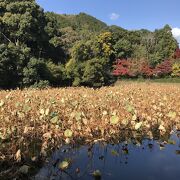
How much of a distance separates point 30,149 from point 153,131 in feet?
15.2

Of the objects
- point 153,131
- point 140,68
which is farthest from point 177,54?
point 153,131

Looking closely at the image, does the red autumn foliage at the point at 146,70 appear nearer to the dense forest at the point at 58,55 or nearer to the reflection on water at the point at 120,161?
the dense forest at the point at 58,55

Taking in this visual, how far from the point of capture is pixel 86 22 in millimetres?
84938

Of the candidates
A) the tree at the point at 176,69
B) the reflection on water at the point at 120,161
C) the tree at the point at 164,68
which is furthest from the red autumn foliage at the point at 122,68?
the reflection on water at the point at 120,161

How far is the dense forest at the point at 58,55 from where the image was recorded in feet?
104

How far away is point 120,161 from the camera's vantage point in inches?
332

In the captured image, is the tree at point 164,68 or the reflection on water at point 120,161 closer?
the reflection on water at point 120,161

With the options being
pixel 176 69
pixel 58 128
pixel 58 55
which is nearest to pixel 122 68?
pixel 176 69

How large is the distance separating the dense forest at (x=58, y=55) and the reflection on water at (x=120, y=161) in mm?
21795

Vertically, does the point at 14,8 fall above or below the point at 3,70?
above

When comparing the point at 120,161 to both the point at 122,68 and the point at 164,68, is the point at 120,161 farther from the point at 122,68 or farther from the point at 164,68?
the point at 164,68

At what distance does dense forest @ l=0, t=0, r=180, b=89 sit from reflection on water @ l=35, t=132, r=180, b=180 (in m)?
21.8

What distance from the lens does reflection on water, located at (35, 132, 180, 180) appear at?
23.8 feet

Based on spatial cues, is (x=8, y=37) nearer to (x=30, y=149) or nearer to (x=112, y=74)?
(x=112, y=74)
